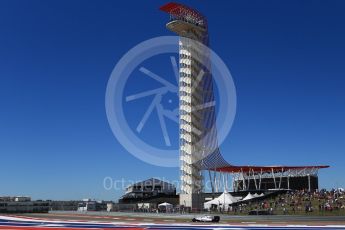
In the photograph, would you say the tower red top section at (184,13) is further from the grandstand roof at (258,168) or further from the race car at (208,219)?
the race car at (208,219)

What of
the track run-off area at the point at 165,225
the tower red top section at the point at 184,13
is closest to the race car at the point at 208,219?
the track run-off area at the point at 165,225

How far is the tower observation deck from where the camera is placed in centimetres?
10188

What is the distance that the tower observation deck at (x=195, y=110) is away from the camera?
101875mm

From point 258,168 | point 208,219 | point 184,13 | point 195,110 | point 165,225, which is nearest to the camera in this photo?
point 165,225

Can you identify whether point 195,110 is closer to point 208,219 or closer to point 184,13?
point 184,13

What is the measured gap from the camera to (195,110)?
103125 millimetres

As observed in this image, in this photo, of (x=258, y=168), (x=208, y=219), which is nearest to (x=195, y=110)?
(x=258, y=168)

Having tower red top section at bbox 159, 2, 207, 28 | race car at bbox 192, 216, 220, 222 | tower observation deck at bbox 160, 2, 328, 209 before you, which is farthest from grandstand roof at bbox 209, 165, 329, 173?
race car at bbox 192, 216, 220, 222

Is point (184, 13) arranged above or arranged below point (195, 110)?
above

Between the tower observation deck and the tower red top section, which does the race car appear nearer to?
the tower observation deck

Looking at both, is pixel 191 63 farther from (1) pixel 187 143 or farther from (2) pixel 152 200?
(2) pixel 152 200

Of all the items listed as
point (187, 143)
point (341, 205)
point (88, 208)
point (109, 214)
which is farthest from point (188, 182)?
point (341, 205)

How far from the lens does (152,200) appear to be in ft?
326

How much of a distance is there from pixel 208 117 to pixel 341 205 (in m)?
49.0
